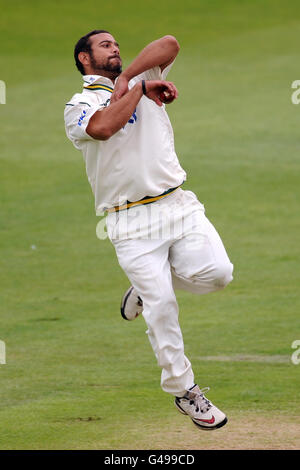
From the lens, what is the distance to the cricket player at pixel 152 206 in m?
6.59

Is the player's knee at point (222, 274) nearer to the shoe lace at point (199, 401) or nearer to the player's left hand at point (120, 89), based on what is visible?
the shoe lace at point (199, 401)

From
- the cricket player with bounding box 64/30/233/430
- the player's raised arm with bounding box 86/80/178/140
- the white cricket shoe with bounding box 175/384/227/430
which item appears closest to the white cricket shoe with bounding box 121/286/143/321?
the cricket player with bounding box 64/30/233/430

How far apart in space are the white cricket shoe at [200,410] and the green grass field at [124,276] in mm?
260

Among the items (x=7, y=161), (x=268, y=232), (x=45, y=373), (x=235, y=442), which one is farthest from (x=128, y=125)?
(x=7, y=161)

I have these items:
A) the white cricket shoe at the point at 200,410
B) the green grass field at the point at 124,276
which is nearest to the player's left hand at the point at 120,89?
the white cricket shoe at the point at 200,410

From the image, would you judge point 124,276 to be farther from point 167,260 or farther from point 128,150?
point 128,150

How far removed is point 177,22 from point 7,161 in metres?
14.3

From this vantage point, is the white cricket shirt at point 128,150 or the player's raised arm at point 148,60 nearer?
the player's raised arm at point 148,60

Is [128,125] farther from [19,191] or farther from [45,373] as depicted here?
[19,191]

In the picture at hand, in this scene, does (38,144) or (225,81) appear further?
(225,81)

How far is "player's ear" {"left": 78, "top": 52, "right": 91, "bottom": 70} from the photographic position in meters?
6.80

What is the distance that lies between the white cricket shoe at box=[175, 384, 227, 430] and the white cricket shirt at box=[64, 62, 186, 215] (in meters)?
1.38

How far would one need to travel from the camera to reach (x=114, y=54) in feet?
22.2

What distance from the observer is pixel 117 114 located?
6.25 meters
